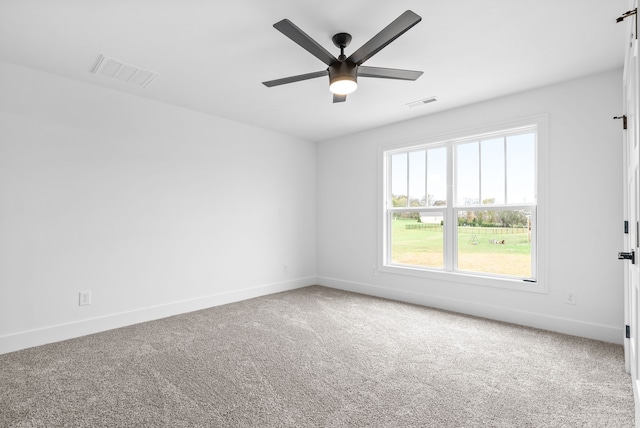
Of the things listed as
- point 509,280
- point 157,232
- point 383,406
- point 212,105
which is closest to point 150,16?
point 212,105

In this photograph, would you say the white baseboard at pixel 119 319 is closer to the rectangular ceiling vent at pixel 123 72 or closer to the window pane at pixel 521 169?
the rectangular ceiling vent at pixel 123 72

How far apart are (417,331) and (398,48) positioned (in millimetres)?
2641

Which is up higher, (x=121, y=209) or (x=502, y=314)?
(x=121, y=209)

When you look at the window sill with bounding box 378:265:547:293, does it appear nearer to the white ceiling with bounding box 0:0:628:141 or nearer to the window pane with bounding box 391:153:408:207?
the window pane with bounding box 391:153:408:207

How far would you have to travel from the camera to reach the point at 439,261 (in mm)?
4340

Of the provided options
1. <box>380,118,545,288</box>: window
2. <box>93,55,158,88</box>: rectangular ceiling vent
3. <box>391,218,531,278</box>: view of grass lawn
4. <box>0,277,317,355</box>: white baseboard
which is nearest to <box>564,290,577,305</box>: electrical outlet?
<box>380,118,545,288</box>: window

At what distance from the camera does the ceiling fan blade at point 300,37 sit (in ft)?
6.18

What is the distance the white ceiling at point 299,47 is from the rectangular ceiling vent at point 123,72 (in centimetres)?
8

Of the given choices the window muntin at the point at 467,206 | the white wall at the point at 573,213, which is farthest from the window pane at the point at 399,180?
the white wall at the point at 573,213

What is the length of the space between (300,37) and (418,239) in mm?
3284

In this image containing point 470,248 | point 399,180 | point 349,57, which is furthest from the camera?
point 399,180

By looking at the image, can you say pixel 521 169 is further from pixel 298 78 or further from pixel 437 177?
pixel 298 78

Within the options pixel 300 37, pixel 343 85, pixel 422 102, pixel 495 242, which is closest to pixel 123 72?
pixel 300 37

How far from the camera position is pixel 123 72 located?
3068mm
